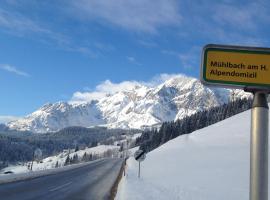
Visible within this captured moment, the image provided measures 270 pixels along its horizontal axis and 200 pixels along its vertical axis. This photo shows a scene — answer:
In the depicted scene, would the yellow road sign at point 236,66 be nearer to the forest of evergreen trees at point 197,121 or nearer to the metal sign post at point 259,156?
the metal sign post at point 259,156

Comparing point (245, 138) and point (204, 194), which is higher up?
point (245, 138)

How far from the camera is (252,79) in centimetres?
348

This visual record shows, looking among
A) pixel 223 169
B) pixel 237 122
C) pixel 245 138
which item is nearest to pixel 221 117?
pixel 237 122

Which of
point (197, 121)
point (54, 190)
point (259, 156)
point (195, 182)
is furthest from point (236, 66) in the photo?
point (197, 121)

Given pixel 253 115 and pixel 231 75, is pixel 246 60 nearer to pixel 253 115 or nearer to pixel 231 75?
pixel 231 75

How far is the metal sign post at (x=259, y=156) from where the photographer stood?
321 centimetres

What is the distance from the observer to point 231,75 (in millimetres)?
3557

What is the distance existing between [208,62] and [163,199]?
18281mm

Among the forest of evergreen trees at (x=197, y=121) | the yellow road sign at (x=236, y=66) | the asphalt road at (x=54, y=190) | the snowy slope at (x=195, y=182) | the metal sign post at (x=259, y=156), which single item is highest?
the forest of evergreen trees at (x=197, y=121)

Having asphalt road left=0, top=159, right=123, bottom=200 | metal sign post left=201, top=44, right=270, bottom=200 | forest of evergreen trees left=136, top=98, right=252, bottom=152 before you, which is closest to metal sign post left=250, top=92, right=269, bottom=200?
metal sign post left=201, top=44, right=270, bottom=200

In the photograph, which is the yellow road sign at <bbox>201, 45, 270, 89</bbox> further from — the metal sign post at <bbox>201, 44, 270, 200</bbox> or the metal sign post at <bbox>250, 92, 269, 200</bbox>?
the metal sign post at <bbox>250, 92, 269, 200</bbox>

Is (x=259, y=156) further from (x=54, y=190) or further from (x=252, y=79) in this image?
(x=54, y=190)

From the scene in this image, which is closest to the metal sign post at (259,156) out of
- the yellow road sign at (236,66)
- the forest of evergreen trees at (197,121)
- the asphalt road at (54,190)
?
the yellow road sign at (236,66)

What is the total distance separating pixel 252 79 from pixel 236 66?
162mm
